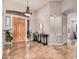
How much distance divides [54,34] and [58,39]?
1.87ft

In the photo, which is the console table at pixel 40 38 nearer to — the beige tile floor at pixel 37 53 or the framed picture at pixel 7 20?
the beige tile floor at pixel 37 53

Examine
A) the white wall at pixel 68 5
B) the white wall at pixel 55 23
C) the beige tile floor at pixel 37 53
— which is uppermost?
the white wall at pixel 68 5

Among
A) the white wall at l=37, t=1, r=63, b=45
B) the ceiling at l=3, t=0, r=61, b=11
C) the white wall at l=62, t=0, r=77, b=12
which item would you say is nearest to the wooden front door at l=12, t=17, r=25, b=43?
the ceiling at l=3, t=0, r=61, b=11

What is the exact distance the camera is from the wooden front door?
10875 millimetres

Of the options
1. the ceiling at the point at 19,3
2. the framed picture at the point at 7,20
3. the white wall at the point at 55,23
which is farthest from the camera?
the framed picture at the point at 7,20

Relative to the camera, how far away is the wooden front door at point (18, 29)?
10.9 m

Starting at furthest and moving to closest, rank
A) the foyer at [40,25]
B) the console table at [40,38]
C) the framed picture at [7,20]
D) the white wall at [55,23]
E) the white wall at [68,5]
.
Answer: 1. the console table at [40,38]
2. the framed picture at [7,20]
3. the white wall at [55,23]
4. the foyer at [40,25]
5. the white wall at [68,5]

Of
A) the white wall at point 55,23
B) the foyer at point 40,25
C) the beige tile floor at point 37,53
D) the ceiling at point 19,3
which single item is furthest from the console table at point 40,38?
the ceiling at point 19,3

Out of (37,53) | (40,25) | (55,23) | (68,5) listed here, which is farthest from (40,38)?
(37,53)

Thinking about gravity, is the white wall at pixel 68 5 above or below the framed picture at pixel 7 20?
above

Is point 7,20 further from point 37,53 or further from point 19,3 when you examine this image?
point 37,53

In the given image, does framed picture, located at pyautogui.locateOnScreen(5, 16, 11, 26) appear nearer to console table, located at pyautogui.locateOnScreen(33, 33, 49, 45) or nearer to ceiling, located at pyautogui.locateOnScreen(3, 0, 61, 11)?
ceiling, located at pyautogui.locateOnScreen(3, 0, 61, 11)

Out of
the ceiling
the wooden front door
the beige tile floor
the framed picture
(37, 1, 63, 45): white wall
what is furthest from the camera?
the wooden front door

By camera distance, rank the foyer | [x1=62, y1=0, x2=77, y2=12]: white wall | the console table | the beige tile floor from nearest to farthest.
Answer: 1. the beige tile floor
2. [x1=62, y1=0, x2=77, y2=12]: white wall
3. the foyer
4. the console table
